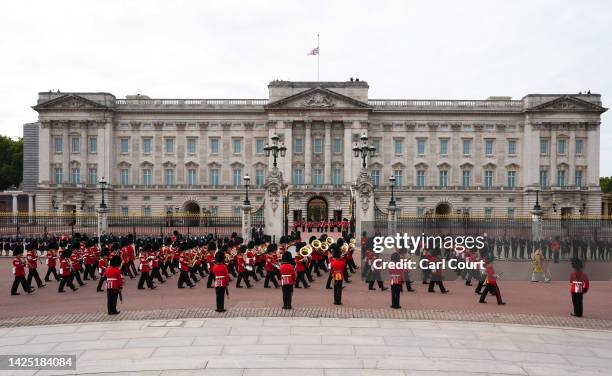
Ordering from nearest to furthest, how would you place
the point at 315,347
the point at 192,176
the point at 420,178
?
the point at 315,347
the point at 420,178
the point at 192,176

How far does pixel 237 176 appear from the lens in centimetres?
6044

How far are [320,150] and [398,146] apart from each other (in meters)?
9.31

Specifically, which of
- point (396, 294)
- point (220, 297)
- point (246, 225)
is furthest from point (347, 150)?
point (220, 297)

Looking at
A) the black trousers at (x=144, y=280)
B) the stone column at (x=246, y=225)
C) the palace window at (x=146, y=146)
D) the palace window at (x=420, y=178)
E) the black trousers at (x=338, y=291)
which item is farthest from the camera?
the palace window at (x=146, y=146)

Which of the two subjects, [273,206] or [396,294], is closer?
[396,294]

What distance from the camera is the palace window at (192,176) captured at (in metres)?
60.7

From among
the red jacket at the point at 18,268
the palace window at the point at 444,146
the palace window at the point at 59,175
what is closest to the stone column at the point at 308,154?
the palace window at the point at 444,146

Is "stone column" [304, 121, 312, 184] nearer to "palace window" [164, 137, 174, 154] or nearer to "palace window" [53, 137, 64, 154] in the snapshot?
"palace window" [164, 137, 174, 154]

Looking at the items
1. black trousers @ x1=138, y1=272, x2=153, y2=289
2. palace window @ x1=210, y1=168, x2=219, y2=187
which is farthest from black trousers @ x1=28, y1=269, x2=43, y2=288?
palace window @ x1=210, y1=168, x2=219, y2=187

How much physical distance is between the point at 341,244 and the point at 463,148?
1713 inches

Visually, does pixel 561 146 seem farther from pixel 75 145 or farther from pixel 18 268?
pixel 18 268

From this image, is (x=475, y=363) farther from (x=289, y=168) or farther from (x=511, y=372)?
(x=289, y=168)

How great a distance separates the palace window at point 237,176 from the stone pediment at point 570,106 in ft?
113

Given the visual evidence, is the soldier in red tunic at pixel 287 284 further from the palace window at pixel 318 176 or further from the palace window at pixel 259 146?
the palace window at pixel 259 146
